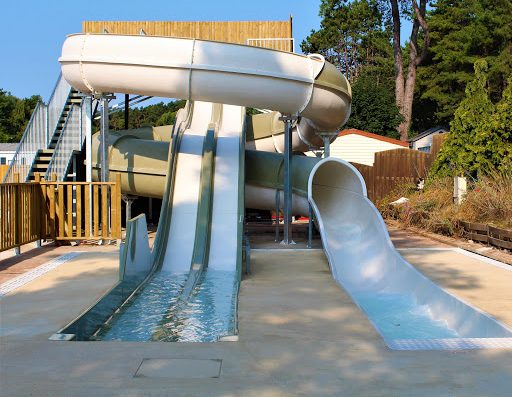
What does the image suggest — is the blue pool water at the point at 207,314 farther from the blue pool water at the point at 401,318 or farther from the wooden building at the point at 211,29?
the wooden building at the point at 211,29

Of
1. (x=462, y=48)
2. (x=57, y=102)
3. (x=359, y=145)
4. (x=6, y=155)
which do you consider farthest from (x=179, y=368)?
(x=462, y=48)

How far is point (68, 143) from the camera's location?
1580 cm

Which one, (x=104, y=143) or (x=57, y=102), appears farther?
(x=57, y=102)

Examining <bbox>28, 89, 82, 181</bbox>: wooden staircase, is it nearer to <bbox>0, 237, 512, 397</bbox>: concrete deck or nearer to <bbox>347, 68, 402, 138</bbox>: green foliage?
<bbox>0, 237, 512, 397</bbox>: concrete deck

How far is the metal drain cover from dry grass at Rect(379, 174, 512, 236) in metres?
9.94

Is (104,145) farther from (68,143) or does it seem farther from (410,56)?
(410,56)

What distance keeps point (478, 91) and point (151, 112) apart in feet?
182

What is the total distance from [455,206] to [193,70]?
765 centimetres

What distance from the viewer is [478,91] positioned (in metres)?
18.1

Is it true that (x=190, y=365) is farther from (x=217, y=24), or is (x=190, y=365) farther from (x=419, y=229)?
(x=217, y=24)

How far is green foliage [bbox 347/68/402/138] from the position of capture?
3903cm

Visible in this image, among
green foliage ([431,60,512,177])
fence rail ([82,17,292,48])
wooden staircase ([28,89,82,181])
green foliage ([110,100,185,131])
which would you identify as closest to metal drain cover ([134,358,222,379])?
wooden staircase ([28,89,82,181])

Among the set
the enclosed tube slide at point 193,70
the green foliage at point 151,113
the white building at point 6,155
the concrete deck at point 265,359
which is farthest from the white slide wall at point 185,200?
the green foliage at point 151,113

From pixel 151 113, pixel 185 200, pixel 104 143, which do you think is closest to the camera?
pixel 185 200
